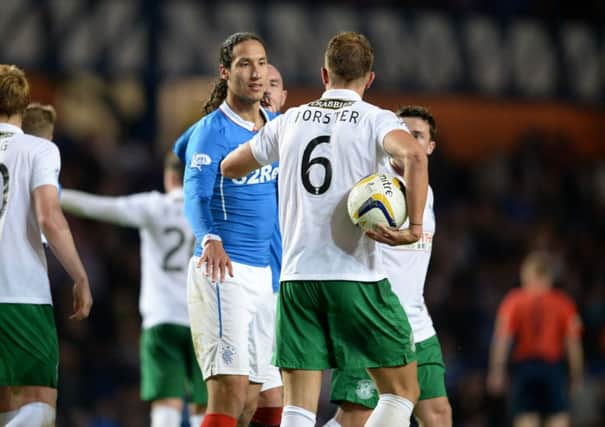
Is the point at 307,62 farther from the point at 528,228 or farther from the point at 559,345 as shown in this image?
the point at 559,345

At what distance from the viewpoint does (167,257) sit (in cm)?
910

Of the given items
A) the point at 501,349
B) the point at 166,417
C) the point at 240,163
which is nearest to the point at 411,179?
the point at 240,163

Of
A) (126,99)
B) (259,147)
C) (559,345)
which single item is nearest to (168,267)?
(259,147)

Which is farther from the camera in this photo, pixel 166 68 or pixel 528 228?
pixel 528 228

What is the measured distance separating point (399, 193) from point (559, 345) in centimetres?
846

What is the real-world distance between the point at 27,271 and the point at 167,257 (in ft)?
9.75

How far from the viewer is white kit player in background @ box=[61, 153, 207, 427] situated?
29.3ft

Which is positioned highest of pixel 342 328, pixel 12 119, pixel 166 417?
pixel 12 119

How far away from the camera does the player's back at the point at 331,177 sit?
5.66 m

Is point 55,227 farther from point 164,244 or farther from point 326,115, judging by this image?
point 164,244

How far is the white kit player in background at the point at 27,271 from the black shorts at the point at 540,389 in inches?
327

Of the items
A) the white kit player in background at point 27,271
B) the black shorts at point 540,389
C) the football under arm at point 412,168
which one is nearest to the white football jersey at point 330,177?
the football under arm at point 412,168

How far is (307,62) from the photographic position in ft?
58.2

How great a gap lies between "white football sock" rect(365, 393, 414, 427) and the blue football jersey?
1.32 metres
